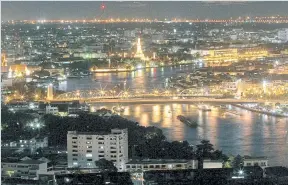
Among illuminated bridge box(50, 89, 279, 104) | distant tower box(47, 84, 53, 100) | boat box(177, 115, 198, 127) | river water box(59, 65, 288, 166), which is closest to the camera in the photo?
river water box(59, 65, 288, 166)

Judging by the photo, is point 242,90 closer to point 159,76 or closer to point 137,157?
point 159,76

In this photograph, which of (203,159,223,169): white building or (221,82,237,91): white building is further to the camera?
(221,82,237,91): white building

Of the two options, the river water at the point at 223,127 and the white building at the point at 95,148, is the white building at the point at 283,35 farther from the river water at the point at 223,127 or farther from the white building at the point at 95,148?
the white building at the point at 95,148

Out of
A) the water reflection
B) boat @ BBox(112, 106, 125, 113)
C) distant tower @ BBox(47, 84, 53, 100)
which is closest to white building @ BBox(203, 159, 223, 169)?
boat @ BBox(112, 106, 125, 113)

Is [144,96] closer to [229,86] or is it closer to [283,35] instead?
[229,86]

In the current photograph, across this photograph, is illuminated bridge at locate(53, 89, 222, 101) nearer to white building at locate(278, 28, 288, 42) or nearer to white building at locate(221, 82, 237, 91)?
white building at locate(221, 82, 237, 91)

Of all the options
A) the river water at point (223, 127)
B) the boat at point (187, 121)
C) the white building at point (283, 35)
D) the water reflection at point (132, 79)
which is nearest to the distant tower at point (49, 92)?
the water reflection at point (132, 79)
